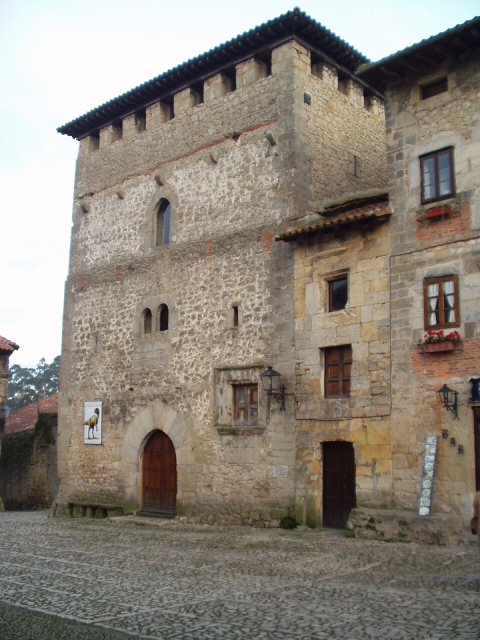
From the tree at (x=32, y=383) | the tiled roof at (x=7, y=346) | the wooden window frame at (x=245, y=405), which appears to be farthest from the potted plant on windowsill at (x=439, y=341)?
the tree at (x=32, y=383)

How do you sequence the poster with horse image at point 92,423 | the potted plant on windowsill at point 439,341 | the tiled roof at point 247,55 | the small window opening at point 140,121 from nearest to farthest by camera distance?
1. the potted plant on windowsill at point 439,341
2. the tiled roof at point 247,55
3. the poster with horse image at point 92,423
4. the small window opening at point 140,121

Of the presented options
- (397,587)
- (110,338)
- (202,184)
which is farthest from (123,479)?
(397,587)

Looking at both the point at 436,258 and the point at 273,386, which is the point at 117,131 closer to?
the point at 273,386

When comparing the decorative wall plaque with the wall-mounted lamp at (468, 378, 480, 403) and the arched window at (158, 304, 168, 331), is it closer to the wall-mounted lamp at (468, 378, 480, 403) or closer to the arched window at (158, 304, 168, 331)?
the wall-mounted lamp at (468, 378, 480, 403)

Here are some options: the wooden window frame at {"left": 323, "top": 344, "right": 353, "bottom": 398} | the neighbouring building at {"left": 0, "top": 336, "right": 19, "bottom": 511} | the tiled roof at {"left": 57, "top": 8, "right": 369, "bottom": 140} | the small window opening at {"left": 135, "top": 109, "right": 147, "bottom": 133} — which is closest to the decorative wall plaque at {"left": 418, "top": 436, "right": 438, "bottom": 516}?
the wooden window frame at {"left": 323, "top": 344, "right": 353, "bottom": 398}

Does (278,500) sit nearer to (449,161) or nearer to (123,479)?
(123,479)

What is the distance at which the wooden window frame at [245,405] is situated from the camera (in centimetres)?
1470

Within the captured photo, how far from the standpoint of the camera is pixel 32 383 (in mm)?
62688

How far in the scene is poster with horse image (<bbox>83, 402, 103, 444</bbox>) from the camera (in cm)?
1811

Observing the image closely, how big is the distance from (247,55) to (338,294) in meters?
6.31

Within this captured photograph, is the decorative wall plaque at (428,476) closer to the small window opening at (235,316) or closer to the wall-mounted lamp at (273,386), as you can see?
the wall-mounted lamp at (273,386)

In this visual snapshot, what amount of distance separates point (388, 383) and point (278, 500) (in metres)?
3.31

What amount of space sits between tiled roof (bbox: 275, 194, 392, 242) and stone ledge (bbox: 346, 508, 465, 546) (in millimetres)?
5153

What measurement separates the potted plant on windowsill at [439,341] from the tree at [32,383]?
173ft
